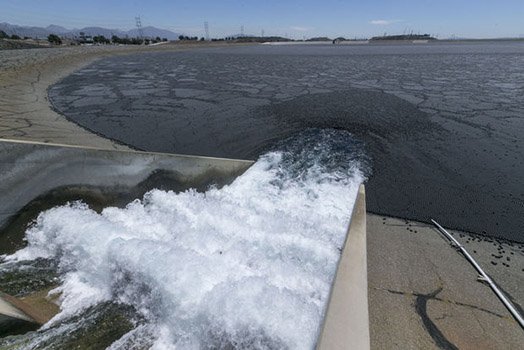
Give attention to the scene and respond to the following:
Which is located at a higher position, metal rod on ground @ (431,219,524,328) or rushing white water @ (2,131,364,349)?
rushing white water @ (2,131,364,349)

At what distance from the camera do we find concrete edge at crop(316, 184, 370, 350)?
2.57 metres

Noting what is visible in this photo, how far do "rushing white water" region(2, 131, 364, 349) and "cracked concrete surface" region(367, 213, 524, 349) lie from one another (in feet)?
2.20

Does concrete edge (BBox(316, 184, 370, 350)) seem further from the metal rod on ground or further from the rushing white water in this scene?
the metal rod on ground

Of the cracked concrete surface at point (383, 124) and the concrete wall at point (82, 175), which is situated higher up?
the concrete wall at point (82, 175)

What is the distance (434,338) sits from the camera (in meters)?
3.18

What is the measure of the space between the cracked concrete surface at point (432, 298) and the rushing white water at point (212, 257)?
671mm

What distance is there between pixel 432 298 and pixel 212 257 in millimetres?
2870

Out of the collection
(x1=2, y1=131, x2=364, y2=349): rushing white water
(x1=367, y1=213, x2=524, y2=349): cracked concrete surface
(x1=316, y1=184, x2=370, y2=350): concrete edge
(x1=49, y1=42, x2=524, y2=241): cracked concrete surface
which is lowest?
(x1=49, y1=42, x2=524, y2=241): cracked concrete surface

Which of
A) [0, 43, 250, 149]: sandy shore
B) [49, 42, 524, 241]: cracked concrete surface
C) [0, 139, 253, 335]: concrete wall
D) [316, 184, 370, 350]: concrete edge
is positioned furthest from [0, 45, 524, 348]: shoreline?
[0, 43, 250, 149]: sandy shore

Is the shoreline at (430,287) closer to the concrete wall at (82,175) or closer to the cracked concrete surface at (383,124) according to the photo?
the cracked concrete surface at (383,124)

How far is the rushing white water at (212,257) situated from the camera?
3025 mm

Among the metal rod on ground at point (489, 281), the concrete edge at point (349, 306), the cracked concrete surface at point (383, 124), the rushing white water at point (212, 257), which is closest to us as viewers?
the concrete edge at point (349, 306)

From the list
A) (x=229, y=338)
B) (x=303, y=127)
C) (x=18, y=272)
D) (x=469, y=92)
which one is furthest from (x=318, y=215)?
(x=469, y=92)

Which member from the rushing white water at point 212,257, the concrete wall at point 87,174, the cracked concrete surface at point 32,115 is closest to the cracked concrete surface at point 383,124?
the cracked concrete surface at point 32,115
